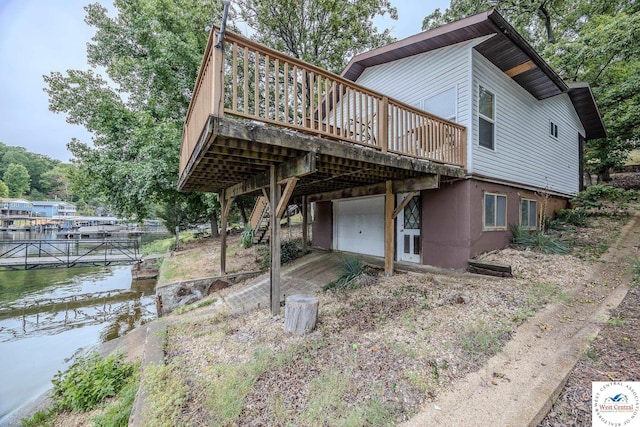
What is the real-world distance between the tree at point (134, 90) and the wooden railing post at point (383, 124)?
942cm

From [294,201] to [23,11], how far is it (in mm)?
9357

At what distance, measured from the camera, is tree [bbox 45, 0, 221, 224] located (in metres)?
11.1

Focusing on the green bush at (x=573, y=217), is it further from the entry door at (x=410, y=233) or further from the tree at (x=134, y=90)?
the tree at (x=134, y=90)

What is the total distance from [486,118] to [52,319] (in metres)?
13.3

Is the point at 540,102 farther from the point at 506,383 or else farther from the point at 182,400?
the point at 182,400

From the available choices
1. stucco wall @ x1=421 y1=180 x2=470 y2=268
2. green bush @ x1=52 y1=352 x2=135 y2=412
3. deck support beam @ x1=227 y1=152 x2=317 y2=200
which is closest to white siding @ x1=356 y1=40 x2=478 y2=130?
stucco wall @ x1=421 y1=180 x2=470 y2=268

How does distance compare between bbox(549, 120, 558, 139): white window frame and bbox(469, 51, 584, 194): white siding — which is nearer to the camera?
bbox(469, 51, 584, 194): white siding

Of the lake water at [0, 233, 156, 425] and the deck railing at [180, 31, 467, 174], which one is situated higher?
the deck railing at [180, 31, 467, 174]

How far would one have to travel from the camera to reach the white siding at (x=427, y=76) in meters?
6.34

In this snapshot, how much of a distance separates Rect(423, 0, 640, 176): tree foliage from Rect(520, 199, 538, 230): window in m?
7.16

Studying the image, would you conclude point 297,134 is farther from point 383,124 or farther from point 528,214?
point 528,214

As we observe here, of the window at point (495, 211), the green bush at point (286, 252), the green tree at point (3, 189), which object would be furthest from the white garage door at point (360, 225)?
the green tree at point (3, 189)

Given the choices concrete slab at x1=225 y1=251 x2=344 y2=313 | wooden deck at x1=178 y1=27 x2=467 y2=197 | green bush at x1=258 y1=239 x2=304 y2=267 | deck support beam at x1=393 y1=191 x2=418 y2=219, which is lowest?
concrete slab at x1=225 y1=251 x2=344 y2=313

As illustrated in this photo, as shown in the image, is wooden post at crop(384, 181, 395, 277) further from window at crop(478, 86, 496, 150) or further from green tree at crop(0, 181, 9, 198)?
green tree at crop(0, 181, 9, 198)
